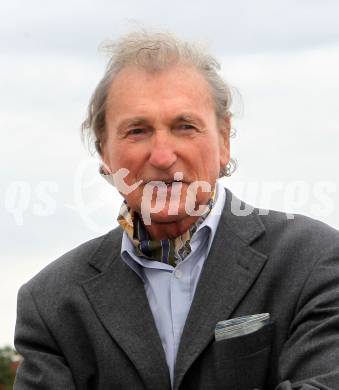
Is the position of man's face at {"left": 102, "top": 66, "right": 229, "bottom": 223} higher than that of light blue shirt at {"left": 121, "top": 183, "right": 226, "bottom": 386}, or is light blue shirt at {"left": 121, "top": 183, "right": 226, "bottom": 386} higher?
man's face at {"left": 102, "top": 66, "right": 229, "bottom": 223}

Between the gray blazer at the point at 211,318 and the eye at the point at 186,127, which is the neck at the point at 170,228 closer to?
the gray blazer at the point at 211,318

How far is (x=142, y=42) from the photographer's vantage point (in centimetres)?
594

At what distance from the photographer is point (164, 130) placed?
5594 mm

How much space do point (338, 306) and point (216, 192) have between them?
0.96m

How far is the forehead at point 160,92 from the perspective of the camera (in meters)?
5.66

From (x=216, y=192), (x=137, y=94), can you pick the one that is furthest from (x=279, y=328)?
(x=137, y=94)

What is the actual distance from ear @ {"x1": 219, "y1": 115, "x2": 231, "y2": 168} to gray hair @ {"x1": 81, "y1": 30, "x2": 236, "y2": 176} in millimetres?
36

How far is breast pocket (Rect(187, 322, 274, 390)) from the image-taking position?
553 cm

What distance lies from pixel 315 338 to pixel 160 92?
137cm

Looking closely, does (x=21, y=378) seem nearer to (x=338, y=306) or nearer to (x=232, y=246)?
(x=232, y=246)

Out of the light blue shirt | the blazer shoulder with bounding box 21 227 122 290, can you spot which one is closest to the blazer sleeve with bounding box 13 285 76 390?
the blazer shoulder with bounding box 21 227 122 290

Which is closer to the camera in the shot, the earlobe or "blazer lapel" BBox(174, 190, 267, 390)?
"blazer lapel" BBox(174, 190, 267, 390)

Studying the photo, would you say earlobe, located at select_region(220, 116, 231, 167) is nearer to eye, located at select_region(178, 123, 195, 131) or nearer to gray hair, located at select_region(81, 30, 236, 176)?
gray hair, located at select_region(81, 30, 236, 176)

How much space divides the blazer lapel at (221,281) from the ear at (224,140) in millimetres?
306
